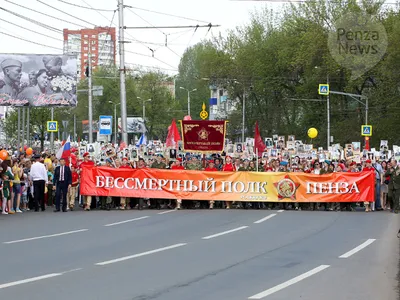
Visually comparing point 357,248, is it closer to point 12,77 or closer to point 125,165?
point 125,165

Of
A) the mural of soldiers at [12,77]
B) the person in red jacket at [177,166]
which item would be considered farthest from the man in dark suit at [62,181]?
the mural of soldiers at [12,77]

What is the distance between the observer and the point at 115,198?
3036 cm

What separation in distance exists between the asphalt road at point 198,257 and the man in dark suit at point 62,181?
2.59 metres

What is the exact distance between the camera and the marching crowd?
93.0ft

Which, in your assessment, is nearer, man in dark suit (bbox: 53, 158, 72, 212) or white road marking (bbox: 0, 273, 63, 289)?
white road marking (bbox: 0, 273, 63, 289)

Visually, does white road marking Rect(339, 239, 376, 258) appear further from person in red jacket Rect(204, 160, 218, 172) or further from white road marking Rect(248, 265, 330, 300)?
person in red jacket Rect(204, 160, 218, 172)

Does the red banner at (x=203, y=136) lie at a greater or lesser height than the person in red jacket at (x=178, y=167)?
greater

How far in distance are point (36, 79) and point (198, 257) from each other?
31240mm

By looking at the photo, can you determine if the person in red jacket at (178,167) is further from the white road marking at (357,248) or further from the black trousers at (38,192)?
the white road marking at (357,248)

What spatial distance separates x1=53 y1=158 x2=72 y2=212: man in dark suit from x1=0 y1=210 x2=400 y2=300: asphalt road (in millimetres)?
2589

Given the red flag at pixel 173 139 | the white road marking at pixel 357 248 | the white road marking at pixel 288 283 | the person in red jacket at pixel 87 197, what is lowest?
the white road marking at pixel 357 248

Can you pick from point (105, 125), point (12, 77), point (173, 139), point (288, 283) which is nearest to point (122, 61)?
point (173, 139)

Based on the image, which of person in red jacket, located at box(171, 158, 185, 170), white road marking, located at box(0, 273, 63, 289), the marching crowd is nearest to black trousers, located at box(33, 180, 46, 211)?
the marching crowd

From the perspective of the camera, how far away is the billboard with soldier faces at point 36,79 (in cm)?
4494
